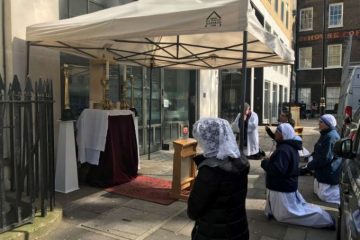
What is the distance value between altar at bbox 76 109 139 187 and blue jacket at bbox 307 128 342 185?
3.26 meters

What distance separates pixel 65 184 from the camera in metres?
6.32

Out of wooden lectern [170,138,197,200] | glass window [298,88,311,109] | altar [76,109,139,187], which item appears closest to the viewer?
wooden lectern [170,138,197,200]

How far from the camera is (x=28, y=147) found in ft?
15.1

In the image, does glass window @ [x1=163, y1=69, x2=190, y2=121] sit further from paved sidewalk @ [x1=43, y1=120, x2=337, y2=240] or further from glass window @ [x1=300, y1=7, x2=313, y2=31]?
glass window @ [x1=300, y1=7, x2=313, y2=31]

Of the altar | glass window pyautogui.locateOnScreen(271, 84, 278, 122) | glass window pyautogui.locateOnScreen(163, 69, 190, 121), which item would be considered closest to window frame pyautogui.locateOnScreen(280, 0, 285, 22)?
glass window pyautogui.locateOnScreen(271, 84, 278, 122)

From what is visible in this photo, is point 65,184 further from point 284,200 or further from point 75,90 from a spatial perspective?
point 284,200

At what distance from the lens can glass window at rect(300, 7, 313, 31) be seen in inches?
1503

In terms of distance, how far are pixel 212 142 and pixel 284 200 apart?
9.28 feet

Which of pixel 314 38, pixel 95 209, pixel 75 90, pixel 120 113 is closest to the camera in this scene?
pixel 95 209

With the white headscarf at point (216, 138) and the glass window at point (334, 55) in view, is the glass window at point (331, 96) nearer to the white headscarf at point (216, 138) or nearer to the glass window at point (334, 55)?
the glass window at point (334, 55)

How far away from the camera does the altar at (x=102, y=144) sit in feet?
21.7

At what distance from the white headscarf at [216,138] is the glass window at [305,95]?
36.2m

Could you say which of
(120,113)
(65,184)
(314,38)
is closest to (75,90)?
(120,113)

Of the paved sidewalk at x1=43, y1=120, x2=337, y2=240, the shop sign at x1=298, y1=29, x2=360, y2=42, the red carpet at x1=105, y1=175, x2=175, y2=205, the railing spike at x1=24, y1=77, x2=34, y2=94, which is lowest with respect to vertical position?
the paved sidewalk at x1=43, y1=120, x2=337, y2=240
